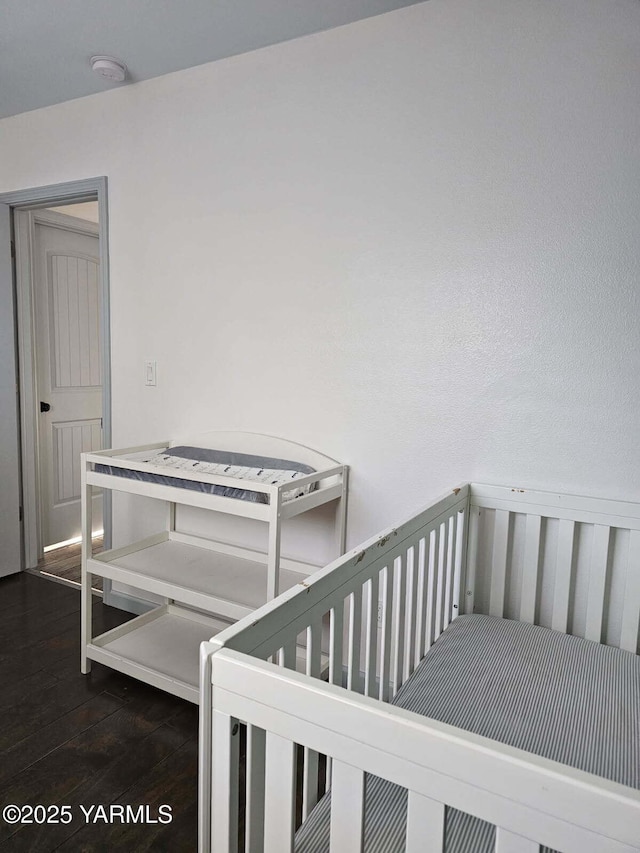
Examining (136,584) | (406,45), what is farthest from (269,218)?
(136,584)

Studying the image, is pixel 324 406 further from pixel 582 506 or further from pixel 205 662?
pixel 205 662

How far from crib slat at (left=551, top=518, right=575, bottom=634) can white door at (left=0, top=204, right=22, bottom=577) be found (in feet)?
8.72

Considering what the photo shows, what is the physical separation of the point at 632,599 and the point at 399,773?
118cm

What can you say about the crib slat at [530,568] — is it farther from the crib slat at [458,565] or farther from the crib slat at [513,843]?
the crib slat at [513,843]

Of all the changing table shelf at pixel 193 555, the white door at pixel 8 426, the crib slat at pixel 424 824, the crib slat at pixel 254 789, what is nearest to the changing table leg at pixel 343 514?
the changing table shelf at pixel 193 555

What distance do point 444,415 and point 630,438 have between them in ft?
1.75

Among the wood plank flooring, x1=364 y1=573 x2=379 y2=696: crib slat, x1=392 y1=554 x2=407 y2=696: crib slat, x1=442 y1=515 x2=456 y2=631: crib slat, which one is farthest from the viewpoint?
the wood plank flooring

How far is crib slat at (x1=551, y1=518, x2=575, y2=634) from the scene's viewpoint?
162 centimetres

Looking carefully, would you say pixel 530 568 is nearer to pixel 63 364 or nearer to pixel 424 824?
pixel 424 824

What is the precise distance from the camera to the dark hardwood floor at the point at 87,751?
1401mm

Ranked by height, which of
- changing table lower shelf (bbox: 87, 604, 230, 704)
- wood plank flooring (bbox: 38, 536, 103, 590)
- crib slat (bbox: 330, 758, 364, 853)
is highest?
crib slat (bbox: 330, 758, 364, 853)

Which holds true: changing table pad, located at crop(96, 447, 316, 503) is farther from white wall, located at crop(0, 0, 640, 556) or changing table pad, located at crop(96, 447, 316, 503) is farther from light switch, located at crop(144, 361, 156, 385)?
light switch, located at crop(144, 361, 156, 385)

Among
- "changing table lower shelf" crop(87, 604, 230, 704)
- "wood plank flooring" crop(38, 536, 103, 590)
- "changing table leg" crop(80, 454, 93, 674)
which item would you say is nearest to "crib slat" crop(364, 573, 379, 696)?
"changing table lower shelf" crop(87, 604, 230, 704)

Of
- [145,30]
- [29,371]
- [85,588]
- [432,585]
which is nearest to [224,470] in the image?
[85,588]
